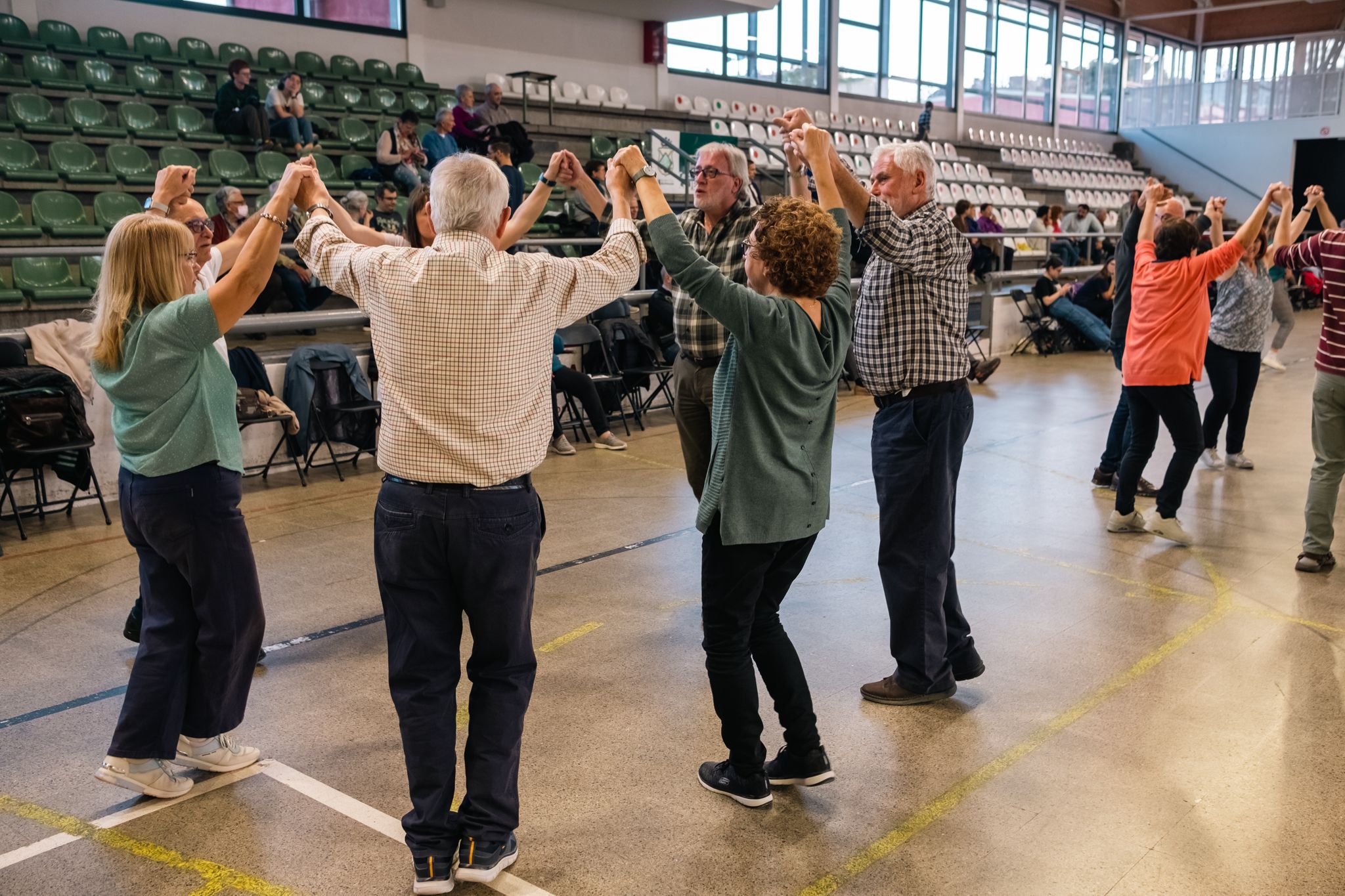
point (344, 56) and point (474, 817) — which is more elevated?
point (344, 56)

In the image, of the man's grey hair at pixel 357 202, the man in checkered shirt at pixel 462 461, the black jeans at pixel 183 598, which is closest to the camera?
the man in checkered shirt at pixel 462 461

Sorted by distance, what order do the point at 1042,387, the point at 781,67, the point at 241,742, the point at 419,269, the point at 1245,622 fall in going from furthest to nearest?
1. the point at 781,67
2. the point at 1042,387
3. the point at 1245,622
4. the point at 241,742
5. the point at 419,269

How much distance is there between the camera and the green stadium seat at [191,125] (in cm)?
1089

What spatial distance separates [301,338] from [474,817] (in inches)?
284

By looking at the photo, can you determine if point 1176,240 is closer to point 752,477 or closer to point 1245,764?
point 1245,764

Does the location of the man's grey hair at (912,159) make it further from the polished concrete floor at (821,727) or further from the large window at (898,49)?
the large window at (898,49)

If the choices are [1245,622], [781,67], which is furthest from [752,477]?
[781,67]

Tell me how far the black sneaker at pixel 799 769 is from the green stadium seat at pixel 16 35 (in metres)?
11.3

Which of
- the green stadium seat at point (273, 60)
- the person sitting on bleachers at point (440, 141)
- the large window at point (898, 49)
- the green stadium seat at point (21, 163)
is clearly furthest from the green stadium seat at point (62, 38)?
the large window at point (898, 49)

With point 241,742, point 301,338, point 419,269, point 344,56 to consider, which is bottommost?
point 241,742

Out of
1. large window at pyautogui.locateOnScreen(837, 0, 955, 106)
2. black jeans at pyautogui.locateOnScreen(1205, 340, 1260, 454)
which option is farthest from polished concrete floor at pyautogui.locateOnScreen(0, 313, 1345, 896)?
large window at pyautogui.locateOnScreen(837, 0, 955, 106)

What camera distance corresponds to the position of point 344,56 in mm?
13789

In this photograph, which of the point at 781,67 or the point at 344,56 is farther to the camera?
the point at 781,67

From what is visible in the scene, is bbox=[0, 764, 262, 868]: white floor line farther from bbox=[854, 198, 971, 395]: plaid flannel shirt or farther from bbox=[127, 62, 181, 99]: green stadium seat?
bbox=[127, 62, 181, 99]: green stadium seat
